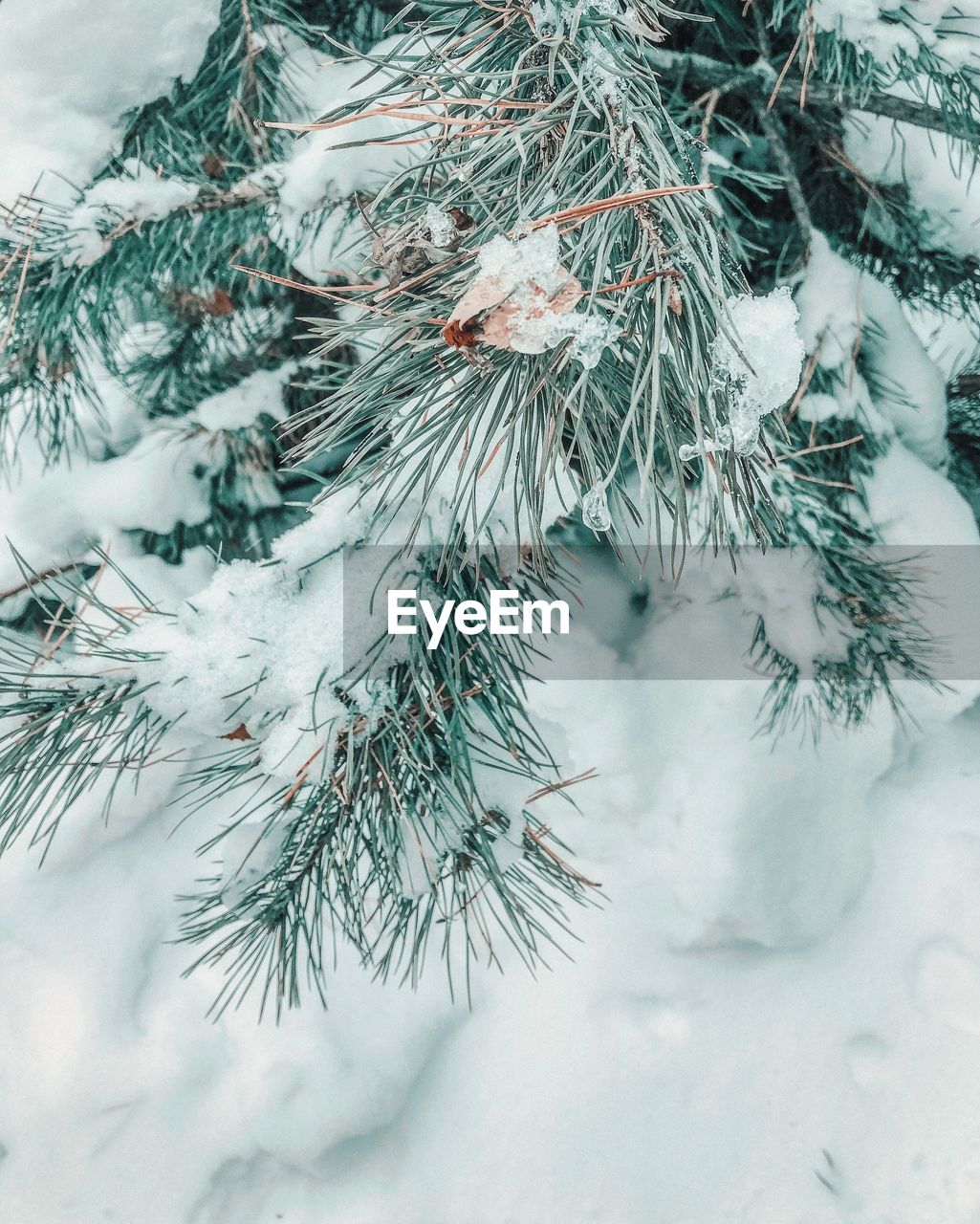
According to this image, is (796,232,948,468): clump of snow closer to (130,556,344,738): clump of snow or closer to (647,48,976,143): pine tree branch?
(647,48,976,143): pine tree branch

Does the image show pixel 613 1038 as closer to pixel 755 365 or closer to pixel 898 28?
pixel 755 365

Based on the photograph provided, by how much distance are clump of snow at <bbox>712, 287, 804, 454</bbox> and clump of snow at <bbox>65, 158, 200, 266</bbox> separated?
18.5 inches

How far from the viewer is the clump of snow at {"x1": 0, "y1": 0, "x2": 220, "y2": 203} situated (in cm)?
55

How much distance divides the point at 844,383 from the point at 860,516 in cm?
11

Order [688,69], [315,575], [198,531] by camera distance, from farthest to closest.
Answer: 1. [198,531]
2. [688,69]
3. [315,575]

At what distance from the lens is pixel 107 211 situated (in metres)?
0.56

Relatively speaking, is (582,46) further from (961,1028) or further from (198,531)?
(961,1028)

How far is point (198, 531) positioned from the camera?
787mm

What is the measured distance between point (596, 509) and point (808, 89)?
0.45 meters

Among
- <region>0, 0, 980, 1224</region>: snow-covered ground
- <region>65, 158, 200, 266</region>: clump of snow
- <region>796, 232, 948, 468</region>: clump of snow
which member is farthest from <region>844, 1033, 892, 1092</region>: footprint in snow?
<region>65, 158, 200, 266</region>: clump of snow

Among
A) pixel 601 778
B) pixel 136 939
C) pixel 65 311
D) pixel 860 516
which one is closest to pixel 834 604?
pixel 860 516

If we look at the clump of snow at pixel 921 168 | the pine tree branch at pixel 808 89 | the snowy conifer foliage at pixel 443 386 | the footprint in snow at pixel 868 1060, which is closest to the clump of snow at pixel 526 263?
the snowy conifer foliage at pixel 443 386

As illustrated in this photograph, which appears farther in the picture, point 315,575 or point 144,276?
point 144,276

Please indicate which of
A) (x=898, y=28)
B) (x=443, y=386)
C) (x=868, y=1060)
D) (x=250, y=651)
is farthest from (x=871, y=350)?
(x=868, y=1060)
